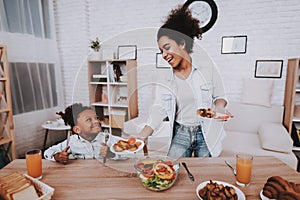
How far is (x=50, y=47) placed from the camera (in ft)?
10.4

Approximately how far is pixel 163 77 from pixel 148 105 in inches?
5.9

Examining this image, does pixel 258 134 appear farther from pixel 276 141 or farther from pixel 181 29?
pixel 181 29

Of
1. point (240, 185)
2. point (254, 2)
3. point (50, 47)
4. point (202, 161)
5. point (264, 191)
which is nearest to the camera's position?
point (264, 191)

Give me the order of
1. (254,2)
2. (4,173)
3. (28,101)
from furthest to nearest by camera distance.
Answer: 1. (28,101)
2. (254,2)
3. (4,173)

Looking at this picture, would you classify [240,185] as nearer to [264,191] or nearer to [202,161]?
[264,191]

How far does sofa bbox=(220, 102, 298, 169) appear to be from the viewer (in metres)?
2.15

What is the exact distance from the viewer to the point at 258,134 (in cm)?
264

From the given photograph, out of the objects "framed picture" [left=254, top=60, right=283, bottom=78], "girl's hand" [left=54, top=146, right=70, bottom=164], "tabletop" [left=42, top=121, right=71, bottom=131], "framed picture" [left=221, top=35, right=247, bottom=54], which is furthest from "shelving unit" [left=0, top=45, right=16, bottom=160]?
"framed picture" [left=254, top=60, right=283, bottom=78]

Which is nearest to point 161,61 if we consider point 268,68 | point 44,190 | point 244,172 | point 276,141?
point 244,172

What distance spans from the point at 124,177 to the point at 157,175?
0.66 ft

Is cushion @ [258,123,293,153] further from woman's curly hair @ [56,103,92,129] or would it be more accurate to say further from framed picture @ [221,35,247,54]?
woman's curly hair @ [56,103,92,129]

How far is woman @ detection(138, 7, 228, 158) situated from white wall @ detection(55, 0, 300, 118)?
1168mm

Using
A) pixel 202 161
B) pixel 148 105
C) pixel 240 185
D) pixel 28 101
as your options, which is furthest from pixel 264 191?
pixel 28 101

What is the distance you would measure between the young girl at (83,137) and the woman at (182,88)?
21 centimetres
